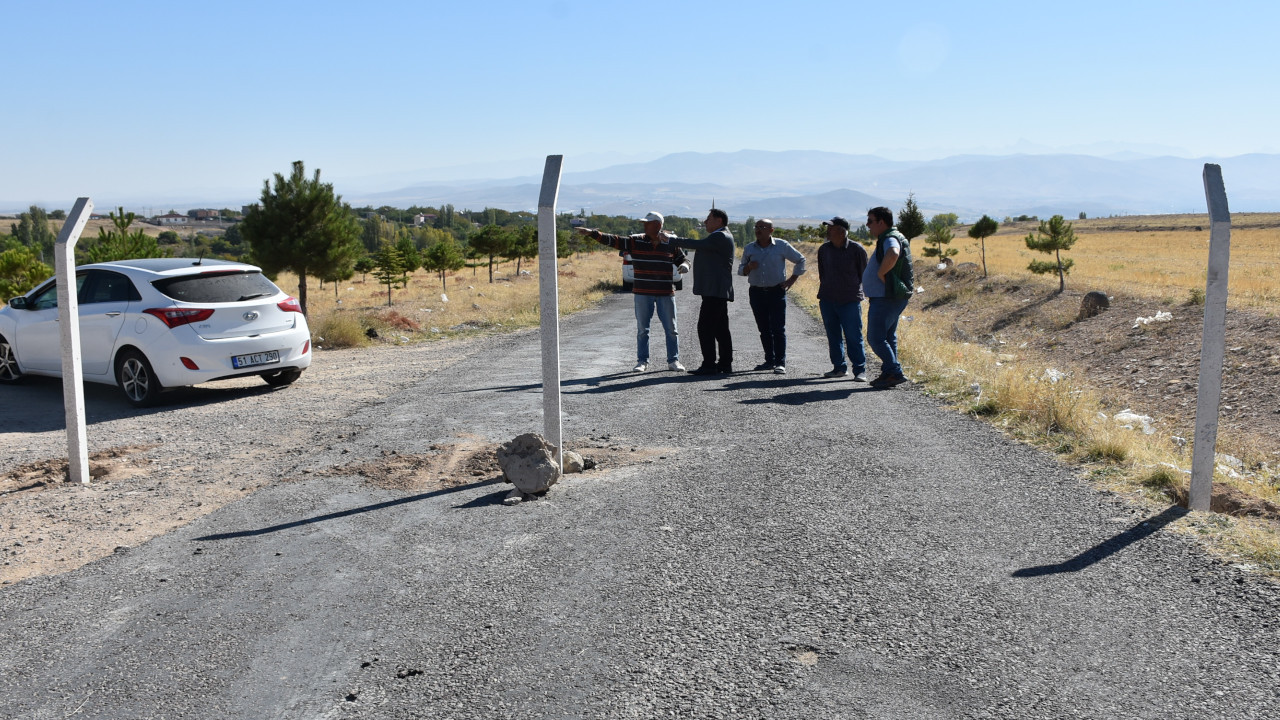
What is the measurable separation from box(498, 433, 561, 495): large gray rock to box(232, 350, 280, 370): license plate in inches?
197

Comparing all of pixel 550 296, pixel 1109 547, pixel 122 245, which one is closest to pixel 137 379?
pixel 550 296

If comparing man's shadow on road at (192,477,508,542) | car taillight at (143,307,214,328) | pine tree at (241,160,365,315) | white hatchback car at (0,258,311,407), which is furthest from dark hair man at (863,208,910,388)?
pine tree at (241,160,365,315)

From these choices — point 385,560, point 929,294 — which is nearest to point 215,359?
point 385,560

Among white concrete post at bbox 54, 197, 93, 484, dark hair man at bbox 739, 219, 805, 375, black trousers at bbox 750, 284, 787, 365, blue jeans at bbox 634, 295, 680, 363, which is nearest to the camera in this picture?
white concrete post at bbox 54, 197, 93, 484

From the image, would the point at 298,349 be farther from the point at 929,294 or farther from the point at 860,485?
the point at 929,294

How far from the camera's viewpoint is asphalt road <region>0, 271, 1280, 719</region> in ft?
10.2

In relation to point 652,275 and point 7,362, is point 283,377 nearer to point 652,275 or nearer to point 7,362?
point 7,362

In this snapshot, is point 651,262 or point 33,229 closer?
point 651,262

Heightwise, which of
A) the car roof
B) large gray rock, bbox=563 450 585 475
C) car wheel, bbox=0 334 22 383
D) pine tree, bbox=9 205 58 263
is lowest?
large gray rock, bbox=563 450 585 475

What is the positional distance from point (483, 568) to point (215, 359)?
610 cm

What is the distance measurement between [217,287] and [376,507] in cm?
532

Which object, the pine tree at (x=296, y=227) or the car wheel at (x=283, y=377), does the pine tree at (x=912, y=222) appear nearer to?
the pine tree at (x=296, y=227)

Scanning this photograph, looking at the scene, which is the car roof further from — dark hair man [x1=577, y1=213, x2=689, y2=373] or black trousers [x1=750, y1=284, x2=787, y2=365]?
black trousers [x1=750, y1=284, x2=787, y2=365]

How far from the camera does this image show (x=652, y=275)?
34.1ft
